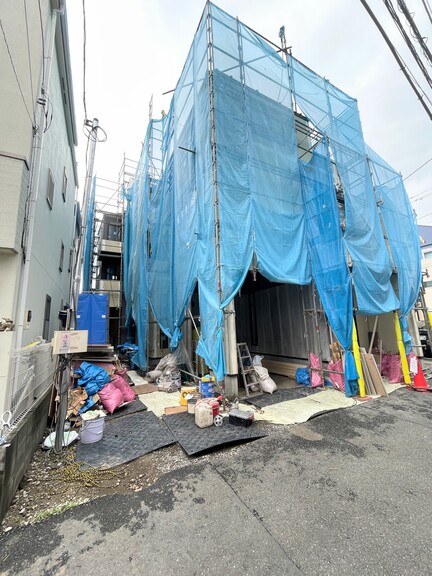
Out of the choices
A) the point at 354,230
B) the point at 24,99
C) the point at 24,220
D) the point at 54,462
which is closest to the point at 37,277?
the point at 24,220

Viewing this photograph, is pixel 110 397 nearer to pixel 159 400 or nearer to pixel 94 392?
pixel 94 392

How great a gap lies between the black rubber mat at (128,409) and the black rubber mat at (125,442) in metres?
0.20

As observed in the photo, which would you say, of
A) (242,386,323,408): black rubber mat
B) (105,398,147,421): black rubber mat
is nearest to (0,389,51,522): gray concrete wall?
(105,398,147,421): black rubber mat

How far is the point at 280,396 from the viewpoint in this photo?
5.59m

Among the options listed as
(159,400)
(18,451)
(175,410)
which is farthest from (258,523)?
(159,400)

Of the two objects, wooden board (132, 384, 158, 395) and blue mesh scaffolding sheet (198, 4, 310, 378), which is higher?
blue mesh scaffolding sheet (198, 4, 310, 378)

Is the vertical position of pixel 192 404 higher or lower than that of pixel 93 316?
lower

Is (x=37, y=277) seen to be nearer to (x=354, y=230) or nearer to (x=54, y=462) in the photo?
(x=54, y=462)

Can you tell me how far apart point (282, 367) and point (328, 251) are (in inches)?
153

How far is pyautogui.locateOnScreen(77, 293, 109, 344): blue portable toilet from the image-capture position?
841 centimetres

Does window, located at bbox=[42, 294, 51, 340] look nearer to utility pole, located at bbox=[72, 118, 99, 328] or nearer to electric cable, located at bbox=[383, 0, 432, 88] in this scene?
utility pole, located at bbox=[72, 118, 99, 328]

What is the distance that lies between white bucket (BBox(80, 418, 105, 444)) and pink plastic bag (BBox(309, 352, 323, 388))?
16.8ft

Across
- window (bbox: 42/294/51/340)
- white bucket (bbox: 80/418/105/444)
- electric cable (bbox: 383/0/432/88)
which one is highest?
electric cable (bbox: 383/0/432/88)

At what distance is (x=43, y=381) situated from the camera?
4234 millimetres
